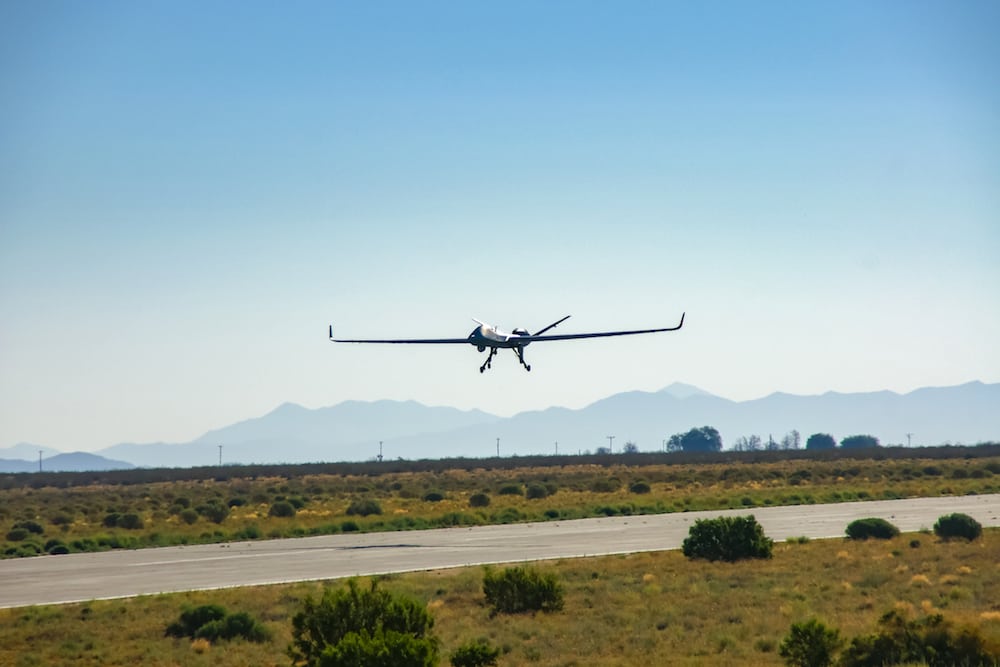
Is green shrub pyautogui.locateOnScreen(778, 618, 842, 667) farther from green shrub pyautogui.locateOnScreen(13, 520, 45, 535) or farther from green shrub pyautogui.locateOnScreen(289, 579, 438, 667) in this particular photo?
green shrub pyautogui.locateOnScreen(13, 520, 45, 535)

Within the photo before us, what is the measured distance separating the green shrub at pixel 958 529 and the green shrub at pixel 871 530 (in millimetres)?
2048

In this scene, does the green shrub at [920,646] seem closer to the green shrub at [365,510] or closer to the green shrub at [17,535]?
the green shrub at [17,535]

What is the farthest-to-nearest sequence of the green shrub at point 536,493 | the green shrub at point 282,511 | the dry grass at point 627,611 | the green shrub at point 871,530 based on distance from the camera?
the green shrub at point 536,493 < the green shrub at point 282,511 < the green shrub at point 871,530 < the dry grass at point 627,611

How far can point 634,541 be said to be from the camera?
53438mm

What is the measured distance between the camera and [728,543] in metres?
45.0

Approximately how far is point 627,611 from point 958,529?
79.8 ft

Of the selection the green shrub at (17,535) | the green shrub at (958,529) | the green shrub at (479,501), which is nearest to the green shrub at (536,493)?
the green shrub at (479,501)

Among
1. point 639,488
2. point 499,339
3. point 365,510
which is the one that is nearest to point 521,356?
point 499,339

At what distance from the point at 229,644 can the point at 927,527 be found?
132ft

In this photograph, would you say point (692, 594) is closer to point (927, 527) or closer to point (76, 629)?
point (76, 629)

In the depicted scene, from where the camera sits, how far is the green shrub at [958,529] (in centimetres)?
5022

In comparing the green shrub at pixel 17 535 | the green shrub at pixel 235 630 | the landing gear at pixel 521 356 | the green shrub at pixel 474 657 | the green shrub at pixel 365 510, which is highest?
the landing gear at pixel 521 356

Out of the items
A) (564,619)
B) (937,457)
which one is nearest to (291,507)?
(564,619)

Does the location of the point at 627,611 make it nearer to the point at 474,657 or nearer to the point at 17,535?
the point at 474,657
